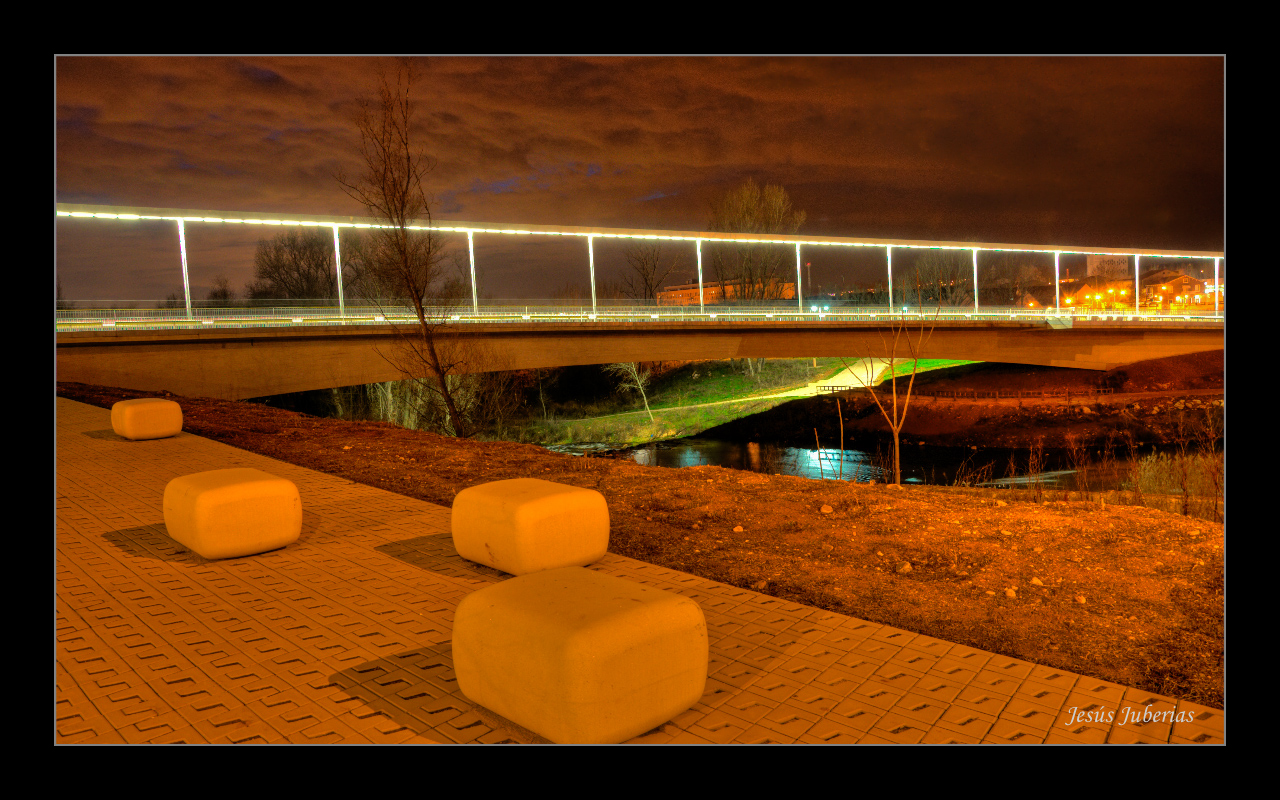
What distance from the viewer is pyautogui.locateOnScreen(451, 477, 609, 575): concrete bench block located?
625 cm

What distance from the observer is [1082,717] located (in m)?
3.97

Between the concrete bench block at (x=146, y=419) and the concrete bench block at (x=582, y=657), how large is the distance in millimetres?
12411

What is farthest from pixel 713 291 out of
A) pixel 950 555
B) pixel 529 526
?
pixel 529 526

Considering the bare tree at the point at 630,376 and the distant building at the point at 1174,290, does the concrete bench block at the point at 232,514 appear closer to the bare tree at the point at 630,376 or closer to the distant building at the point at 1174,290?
the bare tree at the point at 630,376

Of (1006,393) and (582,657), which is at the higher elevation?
(1006,393)

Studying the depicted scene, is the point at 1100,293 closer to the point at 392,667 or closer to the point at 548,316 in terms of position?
the point at 548,316

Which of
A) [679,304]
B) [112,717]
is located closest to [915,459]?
[679,304]

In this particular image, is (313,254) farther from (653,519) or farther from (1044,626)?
(1044,626)

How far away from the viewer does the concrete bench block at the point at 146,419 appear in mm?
13719

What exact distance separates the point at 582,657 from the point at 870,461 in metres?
26.2

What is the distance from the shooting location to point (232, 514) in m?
6.92

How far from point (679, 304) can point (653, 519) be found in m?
23.8

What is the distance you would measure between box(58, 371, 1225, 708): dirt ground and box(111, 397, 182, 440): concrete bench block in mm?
4174

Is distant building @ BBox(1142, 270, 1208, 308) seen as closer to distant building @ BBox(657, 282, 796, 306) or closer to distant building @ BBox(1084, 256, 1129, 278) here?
distant building @ BBox(1084, 256, 1129, 278)
